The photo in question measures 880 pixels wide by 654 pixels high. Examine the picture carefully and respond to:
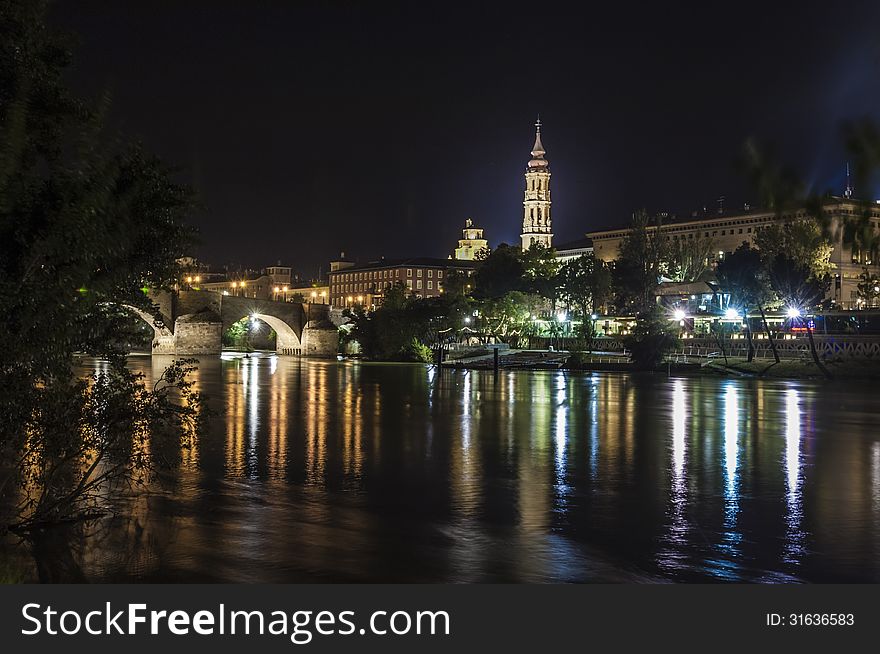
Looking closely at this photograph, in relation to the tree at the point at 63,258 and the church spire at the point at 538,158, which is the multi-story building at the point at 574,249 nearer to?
the church spire at the point at 538,158

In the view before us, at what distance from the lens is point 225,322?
347 ft

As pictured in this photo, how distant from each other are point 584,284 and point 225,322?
3776cm

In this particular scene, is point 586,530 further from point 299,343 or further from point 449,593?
point 299,343

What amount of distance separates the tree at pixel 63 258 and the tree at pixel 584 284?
269 ft

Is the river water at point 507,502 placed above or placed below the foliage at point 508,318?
below

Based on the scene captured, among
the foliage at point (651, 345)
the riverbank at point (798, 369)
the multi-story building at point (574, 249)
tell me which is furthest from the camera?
the multi-story building at point (574, 249)

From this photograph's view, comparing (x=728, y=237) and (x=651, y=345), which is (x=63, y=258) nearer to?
(x=651, y=345)

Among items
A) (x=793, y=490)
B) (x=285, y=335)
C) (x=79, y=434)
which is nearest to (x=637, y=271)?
(x=285, y=335)

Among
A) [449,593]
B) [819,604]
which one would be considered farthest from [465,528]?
[819,604]

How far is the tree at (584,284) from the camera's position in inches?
3757

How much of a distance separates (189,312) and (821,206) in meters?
99.3

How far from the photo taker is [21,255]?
9.48 m

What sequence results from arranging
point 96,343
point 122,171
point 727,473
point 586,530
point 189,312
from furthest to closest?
point 189,312, point 727,473, point 586,530, point 96,343, point 122,171

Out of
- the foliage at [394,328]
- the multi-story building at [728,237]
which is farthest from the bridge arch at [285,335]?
the multi-story building at [728,237]
